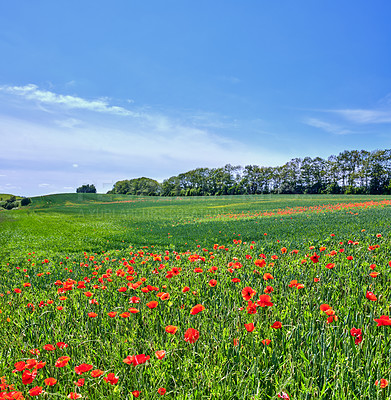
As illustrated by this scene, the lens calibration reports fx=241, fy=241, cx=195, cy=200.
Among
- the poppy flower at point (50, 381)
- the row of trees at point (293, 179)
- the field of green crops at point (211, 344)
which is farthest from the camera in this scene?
the row of trees at point (293, 179)

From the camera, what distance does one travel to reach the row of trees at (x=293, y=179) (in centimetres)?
7843

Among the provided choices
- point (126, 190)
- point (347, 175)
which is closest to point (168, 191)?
point (126, 190)

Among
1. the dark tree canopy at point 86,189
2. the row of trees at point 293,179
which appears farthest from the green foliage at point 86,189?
the row of trees at point 293,179

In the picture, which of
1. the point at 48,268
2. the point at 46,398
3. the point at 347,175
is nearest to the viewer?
the point at 46,398

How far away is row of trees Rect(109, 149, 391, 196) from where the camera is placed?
78.4 m

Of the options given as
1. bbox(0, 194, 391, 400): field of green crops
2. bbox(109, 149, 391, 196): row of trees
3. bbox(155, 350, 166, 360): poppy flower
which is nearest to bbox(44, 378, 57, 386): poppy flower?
bbox(0, 194, 391, 400): field of green crops

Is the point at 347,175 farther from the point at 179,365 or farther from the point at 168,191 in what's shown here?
the point at 179,365

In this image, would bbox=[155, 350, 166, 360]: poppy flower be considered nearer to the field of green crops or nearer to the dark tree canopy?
the field of green crops

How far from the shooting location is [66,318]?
115 inches

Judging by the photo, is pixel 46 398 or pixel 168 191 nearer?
pixel 46 398

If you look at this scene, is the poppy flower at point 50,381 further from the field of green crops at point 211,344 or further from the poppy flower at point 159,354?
the poppy flower at point 159,354

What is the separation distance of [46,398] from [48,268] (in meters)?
6.70

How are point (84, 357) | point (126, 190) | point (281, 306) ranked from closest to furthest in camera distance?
point (84, 357)
point (281, 306)
point (126, 190)

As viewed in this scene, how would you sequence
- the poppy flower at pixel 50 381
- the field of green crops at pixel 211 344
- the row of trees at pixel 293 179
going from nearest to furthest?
the poppy flower at pixel 50 381, the field of green crops at pixel 211 344, the row of trees at pixel 293 179
